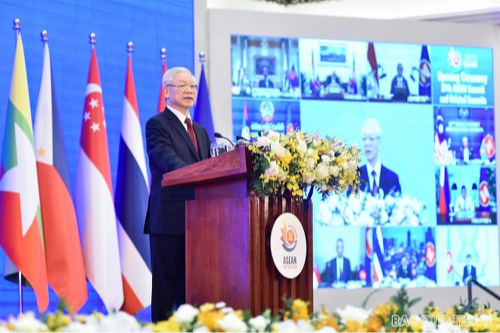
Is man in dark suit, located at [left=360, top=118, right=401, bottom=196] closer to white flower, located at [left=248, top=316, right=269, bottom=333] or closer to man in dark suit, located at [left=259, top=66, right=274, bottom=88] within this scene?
man in dark suit, located at [left=259, top=66, right=274, bottom=88]

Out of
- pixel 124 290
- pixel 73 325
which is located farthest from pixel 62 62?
pixel 73 325

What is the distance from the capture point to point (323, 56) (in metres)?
7.11

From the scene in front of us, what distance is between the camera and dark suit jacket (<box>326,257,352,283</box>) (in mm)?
6973

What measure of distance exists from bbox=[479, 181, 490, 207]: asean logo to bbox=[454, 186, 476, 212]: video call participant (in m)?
0.12

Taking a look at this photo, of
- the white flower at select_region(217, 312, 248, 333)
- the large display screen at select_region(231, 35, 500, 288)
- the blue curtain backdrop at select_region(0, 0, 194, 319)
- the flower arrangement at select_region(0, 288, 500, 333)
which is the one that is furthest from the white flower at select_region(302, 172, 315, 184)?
the large display screen at select_region(231, 35, 500, 288)

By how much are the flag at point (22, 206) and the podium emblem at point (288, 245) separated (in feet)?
7.41

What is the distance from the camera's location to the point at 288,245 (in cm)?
347

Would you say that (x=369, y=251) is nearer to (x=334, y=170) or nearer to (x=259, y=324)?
(x=334, y=170)

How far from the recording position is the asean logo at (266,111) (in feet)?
22.7

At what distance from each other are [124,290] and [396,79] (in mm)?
2984

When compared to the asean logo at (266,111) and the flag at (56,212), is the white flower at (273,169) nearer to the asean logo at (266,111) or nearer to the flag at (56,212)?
the flag at (56,212)

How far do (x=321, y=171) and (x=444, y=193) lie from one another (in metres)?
4.08

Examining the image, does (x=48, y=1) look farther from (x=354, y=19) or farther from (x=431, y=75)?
(x=431, y=75)

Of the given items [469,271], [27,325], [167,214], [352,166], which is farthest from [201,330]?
[469,271]
